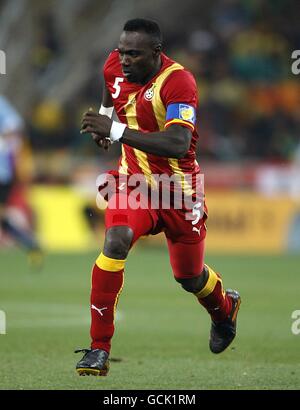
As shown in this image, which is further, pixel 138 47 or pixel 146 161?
pixel 146 161

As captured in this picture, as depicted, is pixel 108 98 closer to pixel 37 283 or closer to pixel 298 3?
pixel 37 283

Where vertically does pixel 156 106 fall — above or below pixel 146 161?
above

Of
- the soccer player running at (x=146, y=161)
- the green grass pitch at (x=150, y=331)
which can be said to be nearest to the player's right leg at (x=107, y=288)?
the soccer player running at (x=146, y=161)

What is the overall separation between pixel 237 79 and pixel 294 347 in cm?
1731

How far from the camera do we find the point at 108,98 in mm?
8539

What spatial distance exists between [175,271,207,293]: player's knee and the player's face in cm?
148

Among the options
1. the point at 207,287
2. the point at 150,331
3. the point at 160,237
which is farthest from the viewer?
the point at 160,237

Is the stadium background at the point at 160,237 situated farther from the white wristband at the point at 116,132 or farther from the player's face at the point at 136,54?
the player's face at the point at 136,54

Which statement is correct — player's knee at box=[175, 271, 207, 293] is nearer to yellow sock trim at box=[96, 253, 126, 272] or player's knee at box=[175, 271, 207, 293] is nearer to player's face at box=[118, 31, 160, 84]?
yellow sock trim at box=[96, 253, 126, 272]

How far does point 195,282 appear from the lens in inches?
330

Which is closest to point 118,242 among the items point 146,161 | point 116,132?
point 116,132

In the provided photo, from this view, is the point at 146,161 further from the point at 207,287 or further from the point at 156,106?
the point at 207,287

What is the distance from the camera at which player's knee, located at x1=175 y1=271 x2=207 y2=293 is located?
27.5ft

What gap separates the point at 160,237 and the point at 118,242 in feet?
44.7
